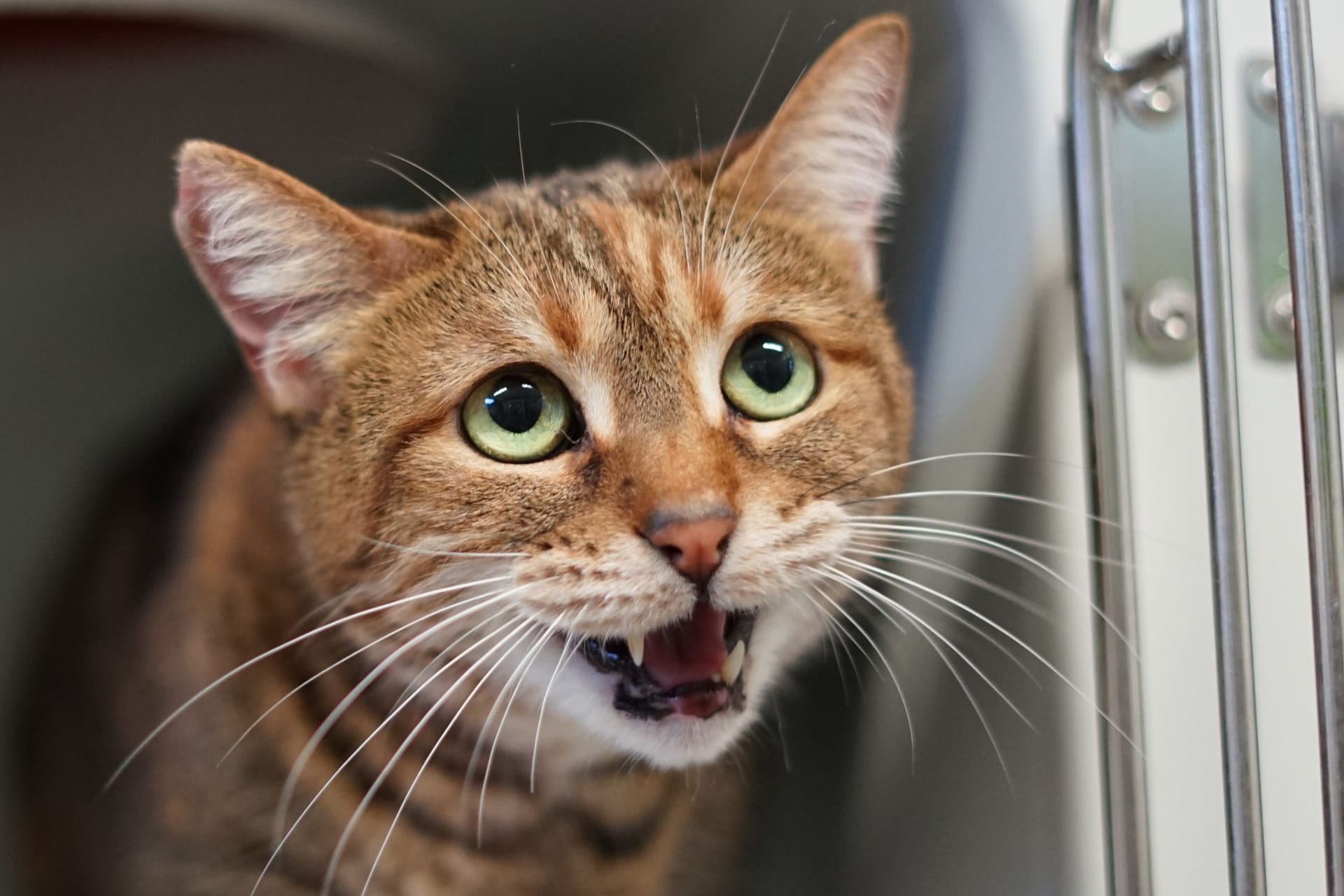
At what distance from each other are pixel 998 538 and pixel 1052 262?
0.23 meters

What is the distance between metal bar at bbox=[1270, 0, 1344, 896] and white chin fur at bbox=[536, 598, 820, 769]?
349mm

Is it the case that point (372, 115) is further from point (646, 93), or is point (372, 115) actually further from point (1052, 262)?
point (1052, 262)

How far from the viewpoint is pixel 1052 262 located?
80 cm

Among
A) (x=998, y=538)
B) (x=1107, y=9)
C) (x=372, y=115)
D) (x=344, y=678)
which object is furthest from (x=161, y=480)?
(x=1107, y=9)

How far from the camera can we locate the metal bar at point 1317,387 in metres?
0.65

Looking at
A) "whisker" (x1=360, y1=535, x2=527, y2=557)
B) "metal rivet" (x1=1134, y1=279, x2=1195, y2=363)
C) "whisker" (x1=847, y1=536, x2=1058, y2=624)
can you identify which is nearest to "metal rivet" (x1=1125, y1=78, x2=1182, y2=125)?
"metal rivet" (x1=1134, y1=279, x2=1195, y2=363)

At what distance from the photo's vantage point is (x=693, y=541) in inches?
22.9

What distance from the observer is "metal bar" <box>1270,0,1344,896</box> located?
0.65 m

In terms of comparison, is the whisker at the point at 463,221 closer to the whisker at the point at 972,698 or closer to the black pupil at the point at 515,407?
Result: the black pupil at the point at 515,407

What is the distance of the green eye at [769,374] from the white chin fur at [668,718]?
0.47 feet

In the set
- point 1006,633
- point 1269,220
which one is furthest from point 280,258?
point 1269,220

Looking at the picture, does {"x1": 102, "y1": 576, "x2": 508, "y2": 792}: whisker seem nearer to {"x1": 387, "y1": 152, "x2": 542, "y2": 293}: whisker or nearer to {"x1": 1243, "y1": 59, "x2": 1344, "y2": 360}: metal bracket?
{"x1": 387, "y1": 152, "x2": 542, "y2": 293}: whisker

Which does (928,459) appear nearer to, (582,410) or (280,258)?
(582,410)

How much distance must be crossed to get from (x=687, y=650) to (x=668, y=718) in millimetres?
52
